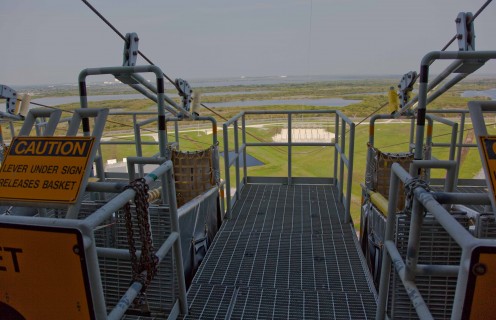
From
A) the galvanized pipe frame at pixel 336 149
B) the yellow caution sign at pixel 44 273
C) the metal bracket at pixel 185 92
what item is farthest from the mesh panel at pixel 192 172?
the yellow caution sign at pixel 44 273

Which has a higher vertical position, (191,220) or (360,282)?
(191,220)

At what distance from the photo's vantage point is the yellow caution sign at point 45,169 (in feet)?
5.05

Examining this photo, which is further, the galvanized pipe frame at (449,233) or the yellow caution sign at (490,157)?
the yellow caution sign at (490,157)

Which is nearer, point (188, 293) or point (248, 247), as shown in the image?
point (188, 293)

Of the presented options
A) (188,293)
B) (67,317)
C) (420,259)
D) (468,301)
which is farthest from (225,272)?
(468,301)

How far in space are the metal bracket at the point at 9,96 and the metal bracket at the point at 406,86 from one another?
4.83 metres

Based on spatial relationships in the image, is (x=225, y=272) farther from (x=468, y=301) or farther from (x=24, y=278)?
(x=468, y=301)

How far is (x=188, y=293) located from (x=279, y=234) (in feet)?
4.51

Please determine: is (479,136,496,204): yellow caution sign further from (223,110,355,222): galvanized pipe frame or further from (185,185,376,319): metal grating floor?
(223,110,355,222): galvanized pipe frame

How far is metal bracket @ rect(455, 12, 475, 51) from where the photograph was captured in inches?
98.4

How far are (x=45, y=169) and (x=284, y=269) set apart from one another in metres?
2.29

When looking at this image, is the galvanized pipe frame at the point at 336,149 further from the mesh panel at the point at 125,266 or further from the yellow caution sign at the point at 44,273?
the yellow caution sign at the point at 44,273

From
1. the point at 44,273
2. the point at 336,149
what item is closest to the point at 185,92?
the point at 336,149

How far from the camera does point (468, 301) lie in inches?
41.2
